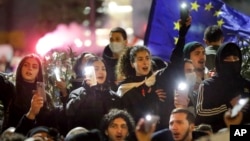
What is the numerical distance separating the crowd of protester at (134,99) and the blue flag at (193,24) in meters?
0.97

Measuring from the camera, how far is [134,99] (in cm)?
565

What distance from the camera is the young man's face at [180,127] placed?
16.5 ft

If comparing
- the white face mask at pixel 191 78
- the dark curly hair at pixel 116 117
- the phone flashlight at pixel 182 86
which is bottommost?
the dark curly hair at pixel 116 117

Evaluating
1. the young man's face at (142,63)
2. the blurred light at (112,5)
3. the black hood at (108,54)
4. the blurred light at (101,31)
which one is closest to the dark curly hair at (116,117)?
the young man's face at (142,63)

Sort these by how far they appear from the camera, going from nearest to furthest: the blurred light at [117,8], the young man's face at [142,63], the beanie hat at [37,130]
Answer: the beanie hat at [37,130], the young man's face at [142,63], the blurred light at [117,8]

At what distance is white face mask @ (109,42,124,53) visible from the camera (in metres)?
6.49

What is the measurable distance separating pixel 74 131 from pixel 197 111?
1008 mm

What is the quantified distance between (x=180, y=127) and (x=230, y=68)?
0.67 m

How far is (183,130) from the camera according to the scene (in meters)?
5.05

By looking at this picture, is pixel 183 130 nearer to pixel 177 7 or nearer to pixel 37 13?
pixel 177 7

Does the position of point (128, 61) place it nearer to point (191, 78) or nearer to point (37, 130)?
point (191, 78)

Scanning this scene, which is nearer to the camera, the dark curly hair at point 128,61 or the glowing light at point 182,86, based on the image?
the glowing light at point 182,86

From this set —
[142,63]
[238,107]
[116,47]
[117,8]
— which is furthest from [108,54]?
[117,8]

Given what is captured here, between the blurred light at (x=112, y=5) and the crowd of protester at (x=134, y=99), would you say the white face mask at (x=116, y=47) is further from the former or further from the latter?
the blurred light at (x=112, y=5)
